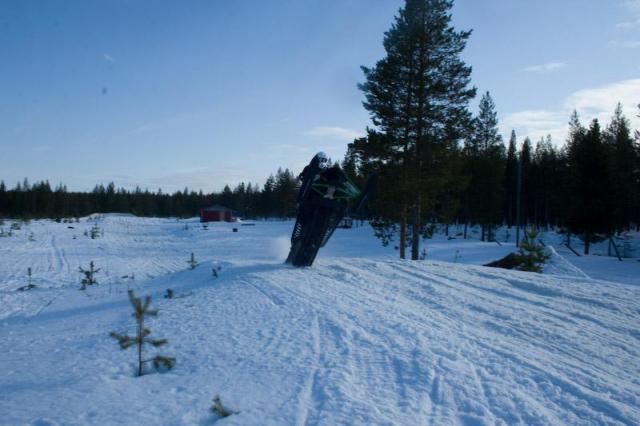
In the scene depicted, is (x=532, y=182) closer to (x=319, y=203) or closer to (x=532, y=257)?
(x=532, y=257)

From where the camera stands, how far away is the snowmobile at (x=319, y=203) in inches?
485

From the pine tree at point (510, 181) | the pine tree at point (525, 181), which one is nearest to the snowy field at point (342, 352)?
the pine tree at point (510, 181)

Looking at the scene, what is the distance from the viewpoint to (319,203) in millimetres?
12312

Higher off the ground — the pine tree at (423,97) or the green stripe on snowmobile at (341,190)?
the pine tree at (423,97)

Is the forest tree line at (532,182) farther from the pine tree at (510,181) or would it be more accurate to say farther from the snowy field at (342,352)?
the snowy field at (342,352)

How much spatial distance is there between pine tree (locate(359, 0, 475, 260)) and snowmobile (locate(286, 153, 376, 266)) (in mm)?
5902

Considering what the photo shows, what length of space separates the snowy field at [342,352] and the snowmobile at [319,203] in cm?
111

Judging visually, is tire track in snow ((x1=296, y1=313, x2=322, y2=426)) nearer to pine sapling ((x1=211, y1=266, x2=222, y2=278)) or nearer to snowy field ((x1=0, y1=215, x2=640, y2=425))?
snowy field ((x1=0, y1=215, x2=640, y2=425))

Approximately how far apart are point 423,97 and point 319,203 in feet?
30.4

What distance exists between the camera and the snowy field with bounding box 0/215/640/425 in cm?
414

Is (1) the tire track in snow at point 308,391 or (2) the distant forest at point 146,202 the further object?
(2) the distant forest at point 146,202

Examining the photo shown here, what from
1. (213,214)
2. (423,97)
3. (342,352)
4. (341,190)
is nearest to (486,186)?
(423,97)

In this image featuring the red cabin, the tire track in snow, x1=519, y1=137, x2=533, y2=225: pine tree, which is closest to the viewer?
the tire track in snow

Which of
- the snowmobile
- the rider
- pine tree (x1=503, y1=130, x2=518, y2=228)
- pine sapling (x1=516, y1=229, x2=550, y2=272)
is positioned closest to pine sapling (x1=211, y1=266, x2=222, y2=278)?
the snowmobile
